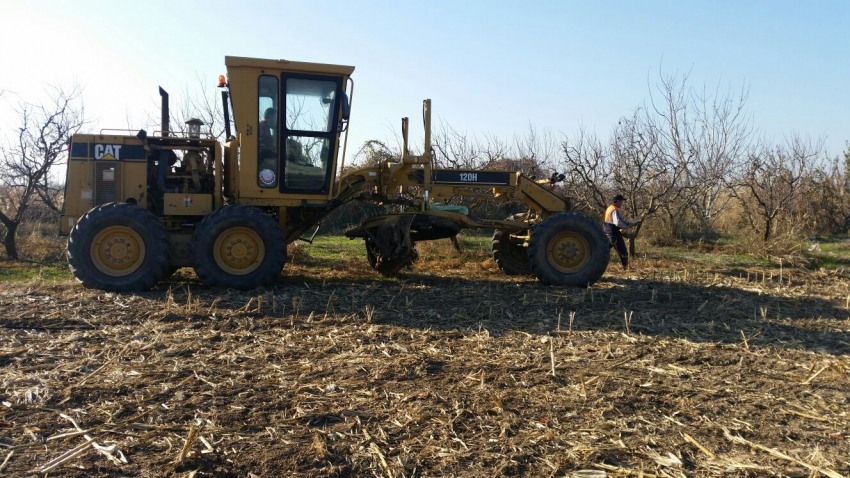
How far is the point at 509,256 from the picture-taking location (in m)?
11.2

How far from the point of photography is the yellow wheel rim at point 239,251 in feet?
29.0

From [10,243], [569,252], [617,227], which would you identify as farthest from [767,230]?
[10,243]

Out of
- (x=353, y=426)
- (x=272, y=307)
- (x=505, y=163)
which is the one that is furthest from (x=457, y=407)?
(x=505, y=163)

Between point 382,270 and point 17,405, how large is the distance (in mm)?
6182

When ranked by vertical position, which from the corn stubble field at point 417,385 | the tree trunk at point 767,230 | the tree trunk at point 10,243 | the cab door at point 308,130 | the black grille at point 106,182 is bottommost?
the corn stubble field at point 417,385

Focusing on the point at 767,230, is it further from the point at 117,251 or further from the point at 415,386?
the point at 117,251

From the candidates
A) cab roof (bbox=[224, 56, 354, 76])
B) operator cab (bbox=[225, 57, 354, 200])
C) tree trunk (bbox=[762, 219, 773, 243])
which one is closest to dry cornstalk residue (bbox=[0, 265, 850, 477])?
operator cab (bbox=[225, 57, 354, 200])

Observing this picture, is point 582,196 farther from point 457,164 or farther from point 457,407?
point 457,407

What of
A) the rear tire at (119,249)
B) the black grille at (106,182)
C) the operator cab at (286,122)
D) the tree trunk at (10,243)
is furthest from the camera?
the tree trunk at (10,243)

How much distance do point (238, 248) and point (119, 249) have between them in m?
1.47

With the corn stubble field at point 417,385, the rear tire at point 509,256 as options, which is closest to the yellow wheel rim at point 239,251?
the corn stubble field at point 417,385

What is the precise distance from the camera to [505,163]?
18.3m

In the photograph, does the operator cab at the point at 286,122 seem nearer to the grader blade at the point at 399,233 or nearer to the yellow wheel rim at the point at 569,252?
the grader blade at the point at 399,233

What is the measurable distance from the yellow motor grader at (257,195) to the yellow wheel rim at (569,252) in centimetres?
1
